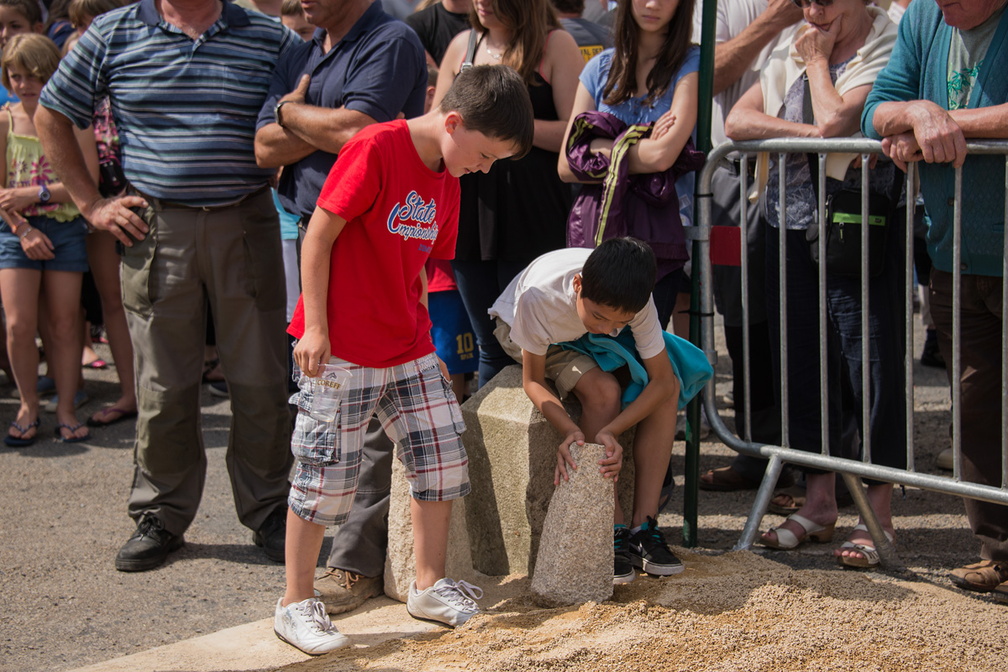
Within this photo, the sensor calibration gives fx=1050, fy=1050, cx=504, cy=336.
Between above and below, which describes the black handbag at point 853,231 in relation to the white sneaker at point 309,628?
above

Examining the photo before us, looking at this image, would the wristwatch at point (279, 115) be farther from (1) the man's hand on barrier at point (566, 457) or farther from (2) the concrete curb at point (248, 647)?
(2) the concrete curb at point (248, 647)

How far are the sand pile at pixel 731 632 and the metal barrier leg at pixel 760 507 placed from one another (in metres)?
0.42

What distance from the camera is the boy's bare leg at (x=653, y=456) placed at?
377 cm

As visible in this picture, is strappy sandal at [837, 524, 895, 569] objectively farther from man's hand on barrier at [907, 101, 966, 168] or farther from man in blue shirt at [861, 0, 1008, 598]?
man's hand on barrier at [907, 101, 966, 168]

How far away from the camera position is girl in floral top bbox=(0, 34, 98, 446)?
5891 mm

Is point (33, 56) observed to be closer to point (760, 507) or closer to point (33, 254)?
point (33, 254)

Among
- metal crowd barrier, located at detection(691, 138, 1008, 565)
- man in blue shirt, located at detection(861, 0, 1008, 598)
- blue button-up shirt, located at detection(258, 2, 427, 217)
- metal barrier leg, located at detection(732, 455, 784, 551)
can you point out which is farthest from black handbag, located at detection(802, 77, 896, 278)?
blue button-up shirt, located at detection(258, 2, 427, 217)

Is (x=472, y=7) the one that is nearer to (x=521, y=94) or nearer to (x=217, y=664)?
(x=521, y=94)

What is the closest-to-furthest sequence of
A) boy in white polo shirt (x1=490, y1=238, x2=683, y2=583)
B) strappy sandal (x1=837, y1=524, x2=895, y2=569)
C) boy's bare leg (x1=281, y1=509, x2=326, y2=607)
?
1. boy's bare leg (x1=281, y1=509, x2=326, y2=607)
2. boy in white polo shirt (x1=490, y1=238, x2=683, y2=583)
3. strappy sandal (x1=837, y1=524, x2=895, y2=569)

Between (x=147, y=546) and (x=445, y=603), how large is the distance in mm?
1495

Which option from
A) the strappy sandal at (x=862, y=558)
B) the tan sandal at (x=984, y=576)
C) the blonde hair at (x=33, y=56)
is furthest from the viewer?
the blonde hair at (x=33, y=56)

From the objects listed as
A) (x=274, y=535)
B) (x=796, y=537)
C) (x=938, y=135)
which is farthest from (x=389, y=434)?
(x=938, y=135)

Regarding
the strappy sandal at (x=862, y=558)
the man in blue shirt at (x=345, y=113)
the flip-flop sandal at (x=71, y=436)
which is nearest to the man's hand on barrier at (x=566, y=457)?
the man in blue shirt at (x=345, y=113)

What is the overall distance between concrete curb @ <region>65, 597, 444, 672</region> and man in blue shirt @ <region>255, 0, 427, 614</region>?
190 mm
